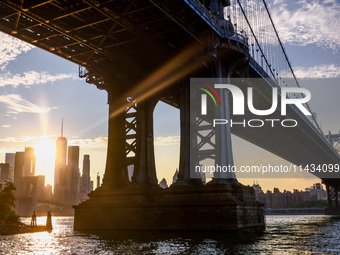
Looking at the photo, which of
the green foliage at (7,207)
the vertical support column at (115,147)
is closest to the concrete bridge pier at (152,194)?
the vertical support column at (115,147)

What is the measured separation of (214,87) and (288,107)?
27.3 meters

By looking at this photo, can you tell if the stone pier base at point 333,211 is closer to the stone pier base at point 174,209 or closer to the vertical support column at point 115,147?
the stone pier base at point 174,209

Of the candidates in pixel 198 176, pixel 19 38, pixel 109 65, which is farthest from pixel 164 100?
pixel 19 38

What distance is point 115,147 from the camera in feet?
128

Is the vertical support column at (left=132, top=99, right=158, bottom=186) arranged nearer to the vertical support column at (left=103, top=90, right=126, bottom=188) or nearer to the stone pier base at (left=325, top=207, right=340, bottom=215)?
the vertical support column at (left=103, top=90, right=126, bottom=188)

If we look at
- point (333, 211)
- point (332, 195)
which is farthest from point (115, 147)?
point (332, 195)

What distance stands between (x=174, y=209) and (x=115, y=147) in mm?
9469

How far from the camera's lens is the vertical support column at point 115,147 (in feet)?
125

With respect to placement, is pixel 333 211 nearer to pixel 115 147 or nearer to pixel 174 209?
pixel 115 147

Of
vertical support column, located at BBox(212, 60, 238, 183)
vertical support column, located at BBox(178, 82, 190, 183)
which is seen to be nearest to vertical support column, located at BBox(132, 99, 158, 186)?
vertical support column, located at BBox(178, 82, 190, 183)

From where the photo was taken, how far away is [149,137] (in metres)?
38.1

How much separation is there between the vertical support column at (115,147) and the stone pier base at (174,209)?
1.55 m

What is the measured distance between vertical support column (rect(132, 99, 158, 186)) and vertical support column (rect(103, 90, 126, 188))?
220 cm

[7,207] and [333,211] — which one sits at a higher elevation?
[7,207]
